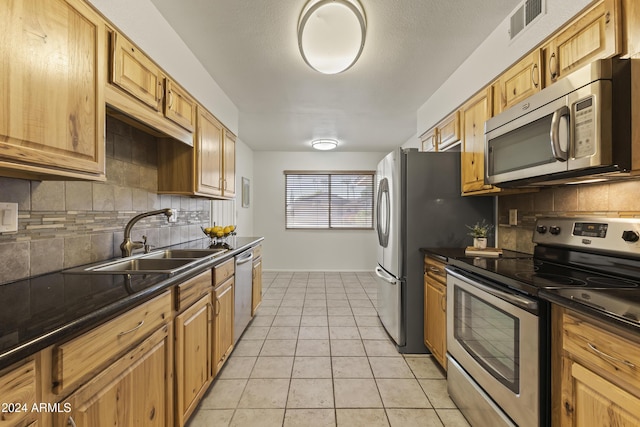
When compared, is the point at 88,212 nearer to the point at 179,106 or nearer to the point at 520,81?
the point at 179,106

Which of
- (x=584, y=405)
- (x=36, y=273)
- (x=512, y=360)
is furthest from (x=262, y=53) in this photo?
(x=584, y=405)

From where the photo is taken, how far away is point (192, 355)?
163 cm

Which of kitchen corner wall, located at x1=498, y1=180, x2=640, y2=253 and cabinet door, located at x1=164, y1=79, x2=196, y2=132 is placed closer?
kitchen corner wall, located at x1=498, y1=180, x2=640, y2=253

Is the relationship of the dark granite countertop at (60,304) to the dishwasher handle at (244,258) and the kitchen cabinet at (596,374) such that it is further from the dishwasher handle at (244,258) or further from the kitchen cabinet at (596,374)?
the kitchen cabinet at (596,374)

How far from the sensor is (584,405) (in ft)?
3.26

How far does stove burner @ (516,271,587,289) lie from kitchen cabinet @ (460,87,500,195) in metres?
0.81

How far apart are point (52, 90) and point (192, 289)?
1.08 m

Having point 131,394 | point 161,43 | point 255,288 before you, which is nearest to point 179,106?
point 161,43

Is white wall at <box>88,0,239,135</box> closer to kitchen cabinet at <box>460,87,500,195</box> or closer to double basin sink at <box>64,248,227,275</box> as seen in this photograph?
double basin sink at <box>64,248,227,275</box>

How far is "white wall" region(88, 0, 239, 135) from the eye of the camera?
1518mm

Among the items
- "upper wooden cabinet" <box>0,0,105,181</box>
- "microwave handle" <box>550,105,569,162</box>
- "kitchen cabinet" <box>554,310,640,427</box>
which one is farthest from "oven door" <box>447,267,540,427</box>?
"upper wooden cabinet" <box>0,0,105,181</box>

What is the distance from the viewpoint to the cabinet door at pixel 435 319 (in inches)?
84.1

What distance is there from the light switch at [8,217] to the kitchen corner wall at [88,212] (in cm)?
2

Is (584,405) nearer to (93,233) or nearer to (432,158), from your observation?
(432,158)
